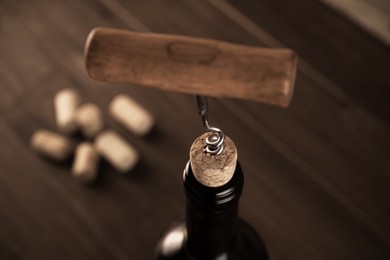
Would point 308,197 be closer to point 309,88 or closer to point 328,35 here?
point 309,88

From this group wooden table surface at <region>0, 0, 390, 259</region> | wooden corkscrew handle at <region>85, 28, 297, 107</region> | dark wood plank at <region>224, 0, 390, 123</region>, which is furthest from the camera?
dark wood plank at <region>224, 0, 390, 123</region>

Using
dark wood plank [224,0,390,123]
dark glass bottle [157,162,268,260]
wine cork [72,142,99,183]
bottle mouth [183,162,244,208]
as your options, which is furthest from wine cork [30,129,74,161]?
bottle mouth [183,162,244,208]

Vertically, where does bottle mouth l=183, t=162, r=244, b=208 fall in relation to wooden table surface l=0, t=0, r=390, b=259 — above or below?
above

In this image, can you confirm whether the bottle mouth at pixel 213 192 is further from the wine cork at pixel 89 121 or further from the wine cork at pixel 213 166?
the wine cork at pixel 89 121

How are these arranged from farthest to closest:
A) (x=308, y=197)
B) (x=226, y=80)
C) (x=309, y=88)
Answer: (x=309, y=88), (x=308, y=197), (x=226, y=80)

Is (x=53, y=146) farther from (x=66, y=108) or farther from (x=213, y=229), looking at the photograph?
(x=213, y=229)

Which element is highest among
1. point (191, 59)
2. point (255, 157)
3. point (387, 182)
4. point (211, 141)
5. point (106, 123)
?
point (191, 59)

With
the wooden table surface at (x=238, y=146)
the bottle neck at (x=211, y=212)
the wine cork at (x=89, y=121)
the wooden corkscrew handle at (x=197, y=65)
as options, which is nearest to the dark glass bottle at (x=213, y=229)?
the bottle neck at (x=211, y=212)

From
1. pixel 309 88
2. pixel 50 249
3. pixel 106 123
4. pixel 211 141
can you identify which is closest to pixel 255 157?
pixel 309 88

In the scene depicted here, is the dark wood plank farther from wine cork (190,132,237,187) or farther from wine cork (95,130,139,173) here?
wine cork (190,132,237,187)
